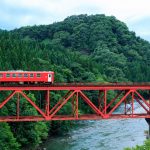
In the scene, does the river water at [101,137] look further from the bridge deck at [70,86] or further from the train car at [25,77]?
the train car at [25,77]

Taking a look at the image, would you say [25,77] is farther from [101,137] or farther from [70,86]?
[101,137]

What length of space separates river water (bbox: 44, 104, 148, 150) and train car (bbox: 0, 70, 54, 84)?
812 inches

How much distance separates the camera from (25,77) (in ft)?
234

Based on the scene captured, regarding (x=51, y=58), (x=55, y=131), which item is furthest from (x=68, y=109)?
(x=51, y=58)

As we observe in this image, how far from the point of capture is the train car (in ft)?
234

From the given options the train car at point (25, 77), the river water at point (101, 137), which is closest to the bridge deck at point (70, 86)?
the train car at point (25, 77)

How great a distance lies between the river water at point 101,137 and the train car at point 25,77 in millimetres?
20637

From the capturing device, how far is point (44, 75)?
236 ft

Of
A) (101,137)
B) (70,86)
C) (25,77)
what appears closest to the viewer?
(70,86)

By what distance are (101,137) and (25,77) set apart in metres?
31.8

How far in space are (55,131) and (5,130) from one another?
25.2 m

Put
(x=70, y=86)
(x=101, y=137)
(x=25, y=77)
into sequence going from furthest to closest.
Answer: (x=101, y=137) < (x=25, y=77) < (x=70, y=86)

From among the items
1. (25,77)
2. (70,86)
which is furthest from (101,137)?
(25,77)

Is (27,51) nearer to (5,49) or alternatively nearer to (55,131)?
(5,49)
